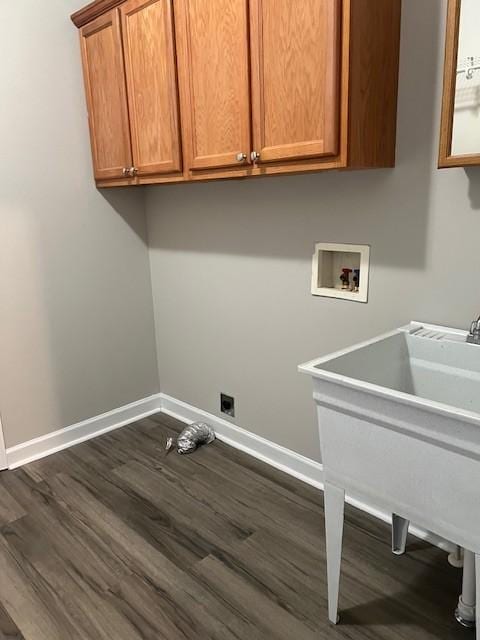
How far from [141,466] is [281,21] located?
6.58ft

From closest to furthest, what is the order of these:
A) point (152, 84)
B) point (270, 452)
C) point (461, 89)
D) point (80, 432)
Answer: point (461, 89) → point (152, 84) → point (270, 452) → point (80, 432)

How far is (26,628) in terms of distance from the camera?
5.22 feet

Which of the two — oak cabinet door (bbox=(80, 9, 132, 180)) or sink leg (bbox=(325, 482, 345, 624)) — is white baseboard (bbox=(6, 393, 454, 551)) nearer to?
sink leg (bbox=(325, 482, 345, 624))

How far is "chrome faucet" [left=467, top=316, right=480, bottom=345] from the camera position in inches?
59.3

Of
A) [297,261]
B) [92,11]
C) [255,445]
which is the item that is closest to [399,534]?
[255,445]

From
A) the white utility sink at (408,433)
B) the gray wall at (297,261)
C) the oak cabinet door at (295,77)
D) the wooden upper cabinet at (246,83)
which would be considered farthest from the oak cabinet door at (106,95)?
the white utility sink at (408,433)

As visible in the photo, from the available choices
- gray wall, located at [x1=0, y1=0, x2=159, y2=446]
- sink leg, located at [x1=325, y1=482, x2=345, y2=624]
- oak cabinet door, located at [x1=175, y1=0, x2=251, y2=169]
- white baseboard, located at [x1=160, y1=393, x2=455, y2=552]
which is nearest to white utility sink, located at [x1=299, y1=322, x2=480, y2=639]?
sink leg, located at [x1=325, y1=482, x2=345, y2=624]

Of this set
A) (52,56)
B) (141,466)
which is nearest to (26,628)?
(141,466)

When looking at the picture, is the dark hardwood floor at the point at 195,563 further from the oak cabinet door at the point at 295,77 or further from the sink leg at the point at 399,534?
the oak cabinet door at the point at 295,77

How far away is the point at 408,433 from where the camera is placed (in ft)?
3.96

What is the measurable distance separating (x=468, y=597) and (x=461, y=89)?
4.90ft

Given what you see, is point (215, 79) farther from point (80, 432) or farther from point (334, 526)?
point (80, 432)

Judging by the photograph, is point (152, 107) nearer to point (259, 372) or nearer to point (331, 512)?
point (259, 372)

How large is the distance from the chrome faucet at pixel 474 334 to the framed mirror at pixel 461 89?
470 millimetres
